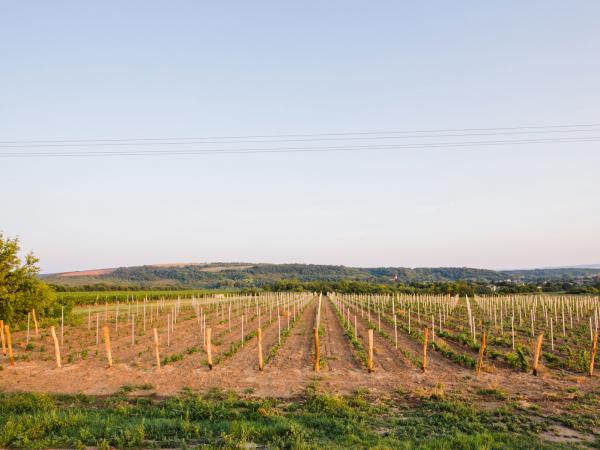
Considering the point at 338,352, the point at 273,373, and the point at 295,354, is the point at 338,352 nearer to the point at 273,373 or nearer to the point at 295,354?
the point at 295,354

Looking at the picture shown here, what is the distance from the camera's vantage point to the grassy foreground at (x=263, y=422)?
28.1ft

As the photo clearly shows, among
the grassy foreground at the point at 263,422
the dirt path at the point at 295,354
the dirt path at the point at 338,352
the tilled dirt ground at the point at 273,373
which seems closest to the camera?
the grassy foreground at the point at 263,422

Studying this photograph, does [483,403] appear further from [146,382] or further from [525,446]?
[146,382]

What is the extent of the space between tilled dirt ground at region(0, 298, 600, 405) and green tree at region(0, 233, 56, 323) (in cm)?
212

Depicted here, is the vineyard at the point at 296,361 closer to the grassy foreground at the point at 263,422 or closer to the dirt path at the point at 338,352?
the dirt path at the point at 338,352

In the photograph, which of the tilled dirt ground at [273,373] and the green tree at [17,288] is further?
the green tree at [17,288]

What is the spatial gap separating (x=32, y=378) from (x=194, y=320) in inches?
814

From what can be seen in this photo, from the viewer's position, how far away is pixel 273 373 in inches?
623

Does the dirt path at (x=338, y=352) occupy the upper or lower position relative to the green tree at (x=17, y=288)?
lower

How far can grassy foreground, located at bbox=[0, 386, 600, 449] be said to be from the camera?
28.1 feet

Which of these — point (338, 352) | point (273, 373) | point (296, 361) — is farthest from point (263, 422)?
point (338, 352)

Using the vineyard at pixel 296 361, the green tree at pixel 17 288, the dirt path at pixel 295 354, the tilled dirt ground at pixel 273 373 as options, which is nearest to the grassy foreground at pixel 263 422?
the tilled dirt ground at pixel 273 373

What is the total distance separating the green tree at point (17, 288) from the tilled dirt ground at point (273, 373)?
6.96ft

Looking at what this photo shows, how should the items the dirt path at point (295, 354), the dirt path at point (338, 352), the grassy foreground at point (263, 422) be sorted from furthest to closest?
the dirt path at point (338, 352) < the dirt path at point (295, 354) < the grassy foreground at point (263, 422)
